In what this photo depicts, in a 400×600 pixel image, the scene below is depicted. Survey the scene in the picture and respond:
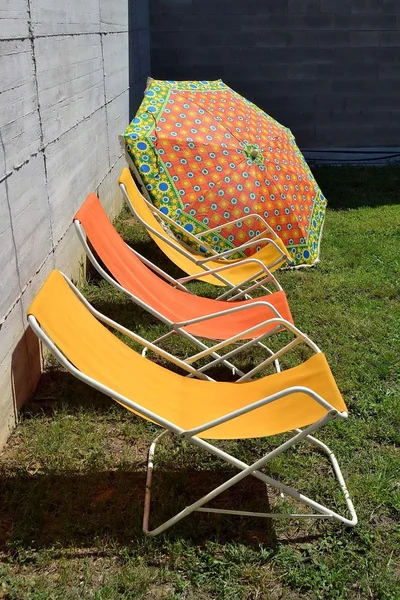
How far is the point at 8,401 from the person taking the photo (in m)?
3.01

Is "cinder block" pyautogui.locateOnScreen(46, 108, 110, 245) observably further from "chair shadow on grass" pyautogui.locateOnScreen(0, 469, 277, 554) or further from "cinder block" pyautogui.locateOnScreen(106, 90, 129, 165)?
"chair shadow on grass" pyautogui.locateOnScreen(0, 469, 277, 554)

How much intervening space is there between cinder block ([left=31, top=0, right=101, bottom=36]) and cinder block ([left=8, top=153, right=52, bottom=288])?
0.78 metres

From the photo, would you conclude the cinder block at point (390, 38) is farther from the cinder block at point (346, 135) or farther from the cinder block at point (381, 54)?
the cinder block at point (346, 135)

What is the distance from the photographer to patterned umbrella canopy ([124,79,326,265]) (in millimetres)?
4910

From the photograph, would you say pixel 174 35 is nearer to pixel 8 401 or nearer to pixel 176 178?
pixel 176 178

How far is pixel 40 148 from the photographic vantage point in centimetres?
355

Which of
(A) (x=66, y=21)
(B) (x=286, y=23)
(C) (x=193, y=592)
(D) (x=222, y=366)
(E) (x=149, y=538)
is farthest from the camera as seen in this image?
(B) (x=286, y=23)

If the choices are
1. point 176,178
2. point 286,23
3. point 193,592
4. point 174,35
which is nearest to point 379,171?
point 286,23

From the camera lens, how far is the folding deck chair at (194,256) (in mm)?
4277

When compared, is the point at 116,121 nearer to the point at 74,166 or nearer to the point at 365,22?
the point at 74,166

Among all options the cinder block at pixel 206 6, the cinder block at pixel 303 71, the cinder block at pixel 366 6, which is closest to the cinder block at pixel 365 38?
the cinder block at pixel 366 6

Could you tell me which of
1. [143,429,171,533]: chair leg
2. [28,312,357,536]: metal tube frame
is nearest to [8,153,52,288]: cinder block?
[28,312,357,536]: metal tube frame

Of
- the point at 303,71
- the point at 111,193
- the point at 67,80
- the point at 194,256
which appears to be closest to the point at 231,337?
the point at 194,256

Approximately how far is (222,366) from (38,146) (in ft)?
5.44
